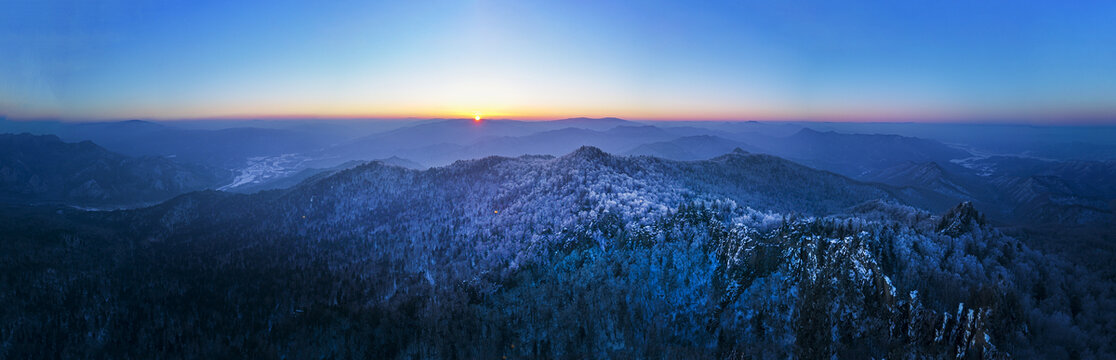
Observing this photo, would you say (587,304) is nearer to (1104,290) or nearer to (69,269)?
(1104,290)

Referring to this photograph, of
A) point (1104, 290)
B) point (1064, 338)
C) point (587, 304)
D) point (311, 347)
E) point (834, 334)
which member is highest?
point (1104, 290)

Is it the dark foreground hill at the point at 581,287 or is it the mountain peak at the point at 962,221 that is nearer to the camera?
the dark foreground hill at the point at 581,287

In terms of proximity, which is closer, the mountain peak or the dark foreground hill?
the dark foreground hill

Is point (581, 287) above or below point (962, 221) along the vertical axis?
below

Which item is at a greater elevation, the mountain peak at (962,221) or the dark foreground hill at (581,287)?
the mountain peak at (962,221)

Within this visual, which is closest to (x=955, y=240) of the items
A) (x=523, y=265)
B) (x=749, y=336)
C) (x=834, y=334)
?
(x=834, y=334)

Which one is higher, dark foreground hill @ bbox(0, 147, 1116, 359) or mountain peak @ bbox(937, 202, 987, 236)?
mountain peak @ bbox(937, 202, 987, 236)

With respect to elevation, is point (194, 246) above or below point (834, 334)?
below

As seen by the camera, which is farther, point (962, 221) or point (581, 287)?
point (581, 287)
